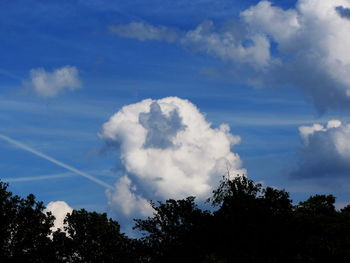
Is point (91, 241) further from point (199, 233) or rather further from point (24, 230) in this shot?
point (199, 233)

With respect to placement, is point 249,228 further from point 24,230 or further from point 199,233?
point 24,230

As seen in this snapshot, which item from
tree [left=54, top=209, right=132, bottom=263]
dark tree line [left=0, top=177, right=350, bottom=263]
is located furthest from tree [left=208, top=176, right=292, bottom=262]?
tree [left=54, top=209, right=132, bottom=263]

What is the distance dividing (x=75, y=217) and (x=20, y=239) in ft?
36.4

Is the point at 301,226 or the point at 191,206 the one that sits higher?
the point at 191,206

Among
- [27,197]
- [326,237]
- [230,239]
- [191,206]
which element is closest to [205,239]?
[230,239]

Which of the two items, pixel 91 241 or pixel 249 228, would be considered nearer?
pixel 249 228

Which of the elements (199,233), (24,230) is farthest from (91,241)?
(199,233)

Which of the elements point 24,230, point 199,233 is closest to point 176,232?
point 199,233

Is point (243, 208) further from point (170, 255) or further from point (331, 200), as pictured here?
point (331, 200)

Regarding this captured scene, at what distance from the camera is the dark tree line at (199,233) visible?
7812 centimetres

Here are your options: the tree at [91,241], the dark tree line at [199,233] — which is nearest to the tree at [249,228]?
the dark tree line at [199,233]

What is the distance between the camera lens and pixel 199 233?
82875 mm

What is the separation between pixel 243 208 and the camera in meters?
80.4

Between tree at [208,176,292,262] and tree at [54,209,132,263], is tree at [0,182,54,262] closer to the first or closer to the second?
tree at [54,209,132,263]
